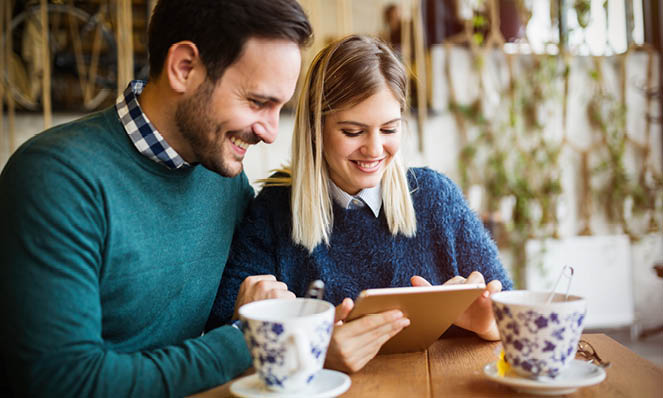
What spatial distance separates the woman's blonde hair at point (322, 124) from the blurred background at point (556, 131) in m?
2.57

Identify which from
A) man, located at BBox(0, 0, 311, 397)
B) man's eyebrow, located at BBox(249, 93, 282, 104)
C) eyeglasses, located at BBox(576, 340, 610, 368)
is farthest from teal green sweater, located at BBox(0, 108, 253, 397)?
eyeglasses, located at BBox(576, 340, 610, 368)

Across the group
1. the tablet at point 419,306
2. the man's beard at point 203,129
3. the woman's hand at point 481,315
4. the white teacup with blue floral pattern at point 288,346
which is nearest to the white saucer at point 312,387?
the white teacup with blue floral pattern at point 288,346

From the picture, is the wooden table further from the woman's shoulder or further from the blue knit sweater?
the woman's shoulder

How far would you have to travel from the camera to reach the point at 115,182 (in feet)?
3.52

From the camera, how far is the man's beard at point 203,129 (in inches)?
45.2

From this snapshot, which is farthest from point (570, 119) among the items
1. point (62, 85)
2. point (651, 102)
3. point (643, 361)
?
point (643, 361)

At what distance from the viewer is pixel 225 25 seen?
1107 millimetres

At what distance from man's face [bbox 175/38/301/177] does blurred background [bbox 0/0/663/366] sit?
9.73ft

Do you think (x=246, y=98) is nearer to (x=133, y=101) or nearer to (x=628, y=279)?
(x=133, y=101)

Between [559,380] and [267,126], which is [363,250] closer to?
[267,126]

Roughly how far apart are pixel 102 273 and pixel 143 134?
27 centimetres

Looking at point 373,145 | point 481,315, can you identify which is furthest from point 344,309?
point 373,145

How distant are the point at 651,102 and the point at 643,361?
395cm

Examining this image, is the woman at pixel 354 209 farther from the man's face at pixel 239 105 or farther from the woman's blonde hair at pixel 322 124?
the man's face at pixel 239 105
